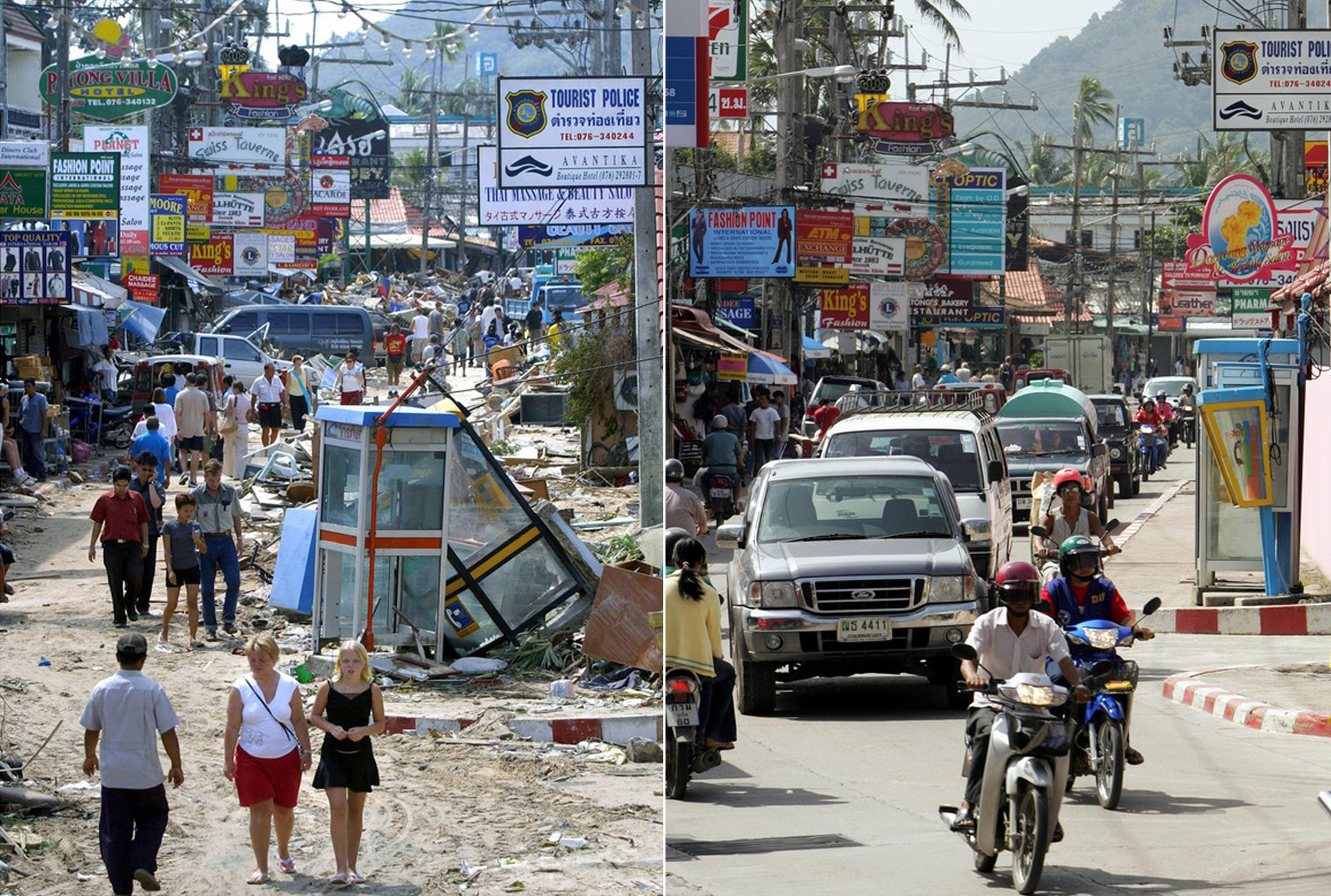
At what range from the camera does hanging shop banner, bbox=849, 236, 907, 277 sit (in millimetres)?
32969

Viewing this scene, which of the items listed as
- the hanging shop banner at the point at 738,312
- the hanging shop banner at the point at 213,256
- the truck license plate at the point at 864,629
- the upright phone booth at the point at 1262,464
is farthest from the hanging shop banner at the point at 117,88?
the truck license plate at the point at 864,629

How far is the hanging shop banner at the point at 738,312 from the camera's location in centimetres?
2861

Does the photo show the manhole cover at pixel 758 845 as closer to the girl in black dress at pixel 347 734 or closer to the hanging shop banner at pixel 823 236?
the girl in black dress at pixel 347 734

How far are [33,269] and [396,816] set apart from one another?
53.6ft

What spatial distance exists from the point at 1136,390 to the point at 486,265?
22.9 metres

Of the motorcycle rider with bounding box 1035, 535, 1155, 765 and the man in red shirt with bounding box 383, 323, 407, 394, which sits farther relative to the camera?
the man in red shirt with bounding box 383, 323, 407, 394

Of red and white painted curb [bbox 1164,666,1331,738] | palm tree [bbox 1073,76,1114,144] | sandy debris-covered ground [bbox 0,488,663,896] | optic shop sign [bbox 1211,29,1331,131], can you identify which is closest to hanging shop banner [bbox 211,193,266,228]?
palm tree [bbox 1073,76,1114,144]

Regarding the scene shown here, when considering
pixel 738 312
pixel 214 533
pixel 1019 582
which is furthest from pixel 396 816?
pixel 738 312

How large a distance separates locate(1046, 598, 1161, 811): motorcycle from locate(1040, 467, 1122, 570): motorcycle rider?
3063 millimetres

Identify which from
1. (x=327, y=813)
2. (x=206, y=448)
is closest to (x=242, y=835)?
(x=327, y=813)

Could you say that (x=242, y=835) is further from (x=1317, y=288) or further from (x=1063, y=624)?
(x=1317, y=288)

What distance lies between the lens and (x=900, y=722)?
9531 millimetres

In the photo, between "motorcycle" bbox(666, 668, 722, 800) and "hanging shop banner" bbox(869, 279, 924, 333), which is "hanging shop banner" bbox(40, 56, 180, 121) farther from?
"motorcycle" bbox(666, 668, 722, 800)

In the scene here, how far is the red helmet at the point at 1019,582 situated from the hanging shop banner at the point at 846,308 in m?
26.3
